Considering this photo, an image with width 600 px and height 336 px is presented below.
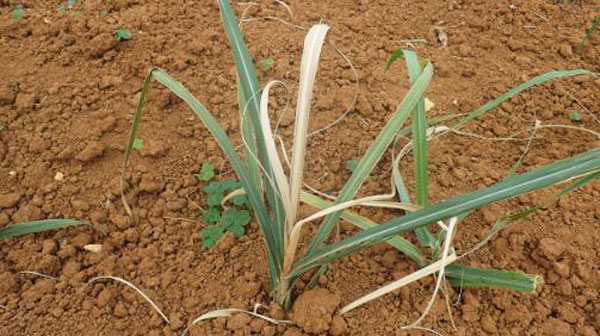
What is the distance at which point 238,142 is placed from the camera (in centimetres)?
170

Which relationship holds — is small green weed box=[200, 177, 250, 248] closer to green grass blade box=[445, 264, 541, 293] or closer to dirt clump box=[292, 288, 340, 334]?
dirt clump box=[292, 288, 340, 334]

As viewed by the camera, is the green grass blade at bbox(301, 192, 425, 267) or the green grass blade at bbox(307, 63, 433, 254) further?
the green grass blade at bbox(301, 192, 425, 267)

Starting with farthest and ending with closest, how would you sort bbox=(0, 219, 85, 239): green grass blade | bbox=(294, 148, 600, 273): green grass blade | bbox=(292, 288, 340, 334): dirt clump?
bbox=(0, 219, 85, 239): green grass blade < bbox=(292, 288, 340, 334): dirt clump < bbox=(294, 148, 600, 273): green grass blade

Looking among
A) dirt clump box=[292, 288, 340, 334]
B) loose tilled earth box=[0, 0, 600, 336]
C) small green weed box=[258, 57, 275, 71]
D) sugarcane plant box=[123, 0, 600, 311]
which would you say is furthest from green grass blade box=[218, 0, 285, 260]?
small green weed box=[258, 57, 275, 71]

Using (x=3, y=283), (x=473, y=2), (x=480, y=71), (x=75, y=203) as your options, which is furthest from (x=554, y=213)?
(x=3, y=283)

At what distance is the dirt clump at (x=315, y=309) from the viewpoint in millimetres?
1233

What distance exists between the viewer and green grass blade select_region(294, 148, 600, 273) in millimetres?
912

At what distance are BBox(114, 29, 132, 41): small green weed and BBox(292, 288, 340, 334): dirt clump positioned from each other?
125 cm

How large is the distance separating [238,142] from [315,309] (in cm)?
67

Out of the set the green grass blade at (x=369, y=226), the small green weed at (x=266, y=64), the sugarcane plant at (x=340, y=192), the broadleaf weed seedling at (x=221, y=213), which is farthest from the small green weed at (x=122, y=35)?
the green grass blade at (x=369, y=226)

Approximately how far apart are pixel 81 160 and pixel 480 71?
1.50 meters

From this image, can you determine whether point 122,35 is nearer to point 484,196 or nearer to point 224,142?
point 224,142

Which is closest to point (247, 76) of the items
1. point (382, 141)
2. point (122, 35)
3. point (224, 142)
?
point (224, 142)

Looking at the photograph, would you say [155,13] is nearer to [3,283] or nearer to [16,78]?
[16,78]
